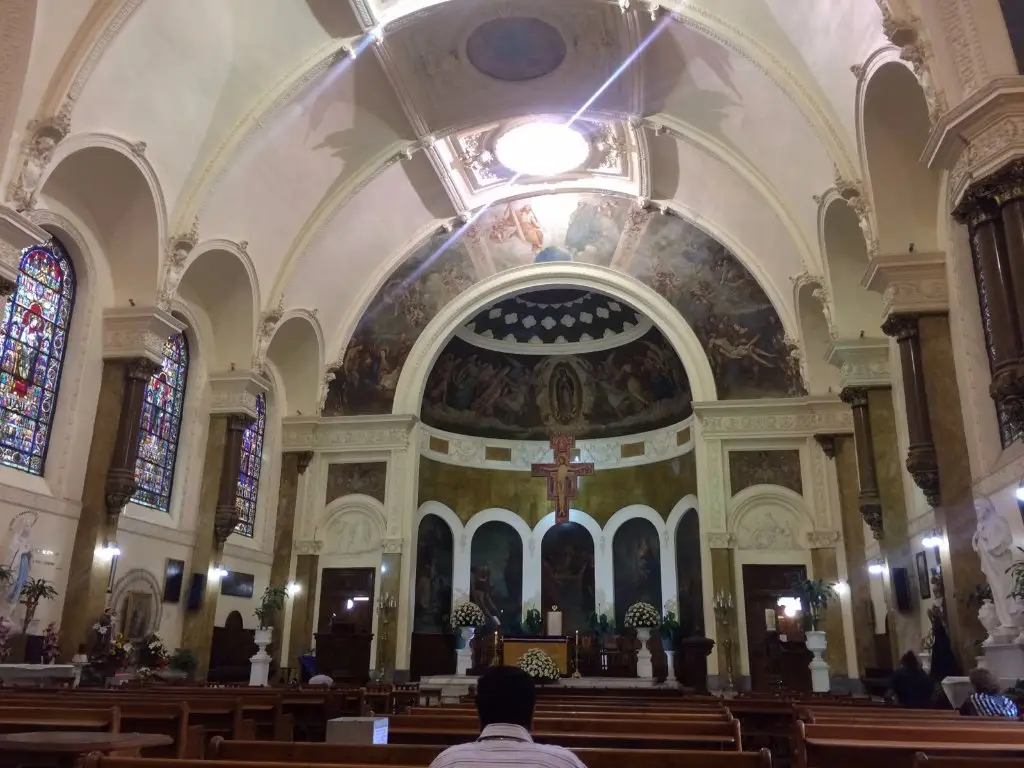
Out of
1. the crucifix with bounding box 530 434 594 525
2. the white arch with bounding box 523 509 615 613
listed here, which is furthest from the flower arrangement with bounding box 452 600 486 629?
the crucifix with bounding box 530 434 594 525

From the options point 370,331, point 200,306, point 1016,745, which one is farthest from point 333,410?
point 1016,745

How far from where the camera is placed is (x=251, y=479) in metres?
20.0

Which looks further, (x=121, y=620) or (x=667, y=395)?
(x=667, y=395)

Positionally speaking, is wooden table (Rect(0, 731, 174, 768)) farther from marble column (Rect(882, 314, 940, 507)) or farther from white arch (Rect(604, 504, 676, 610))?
white arch (Rect(604, 504, 676, 610))

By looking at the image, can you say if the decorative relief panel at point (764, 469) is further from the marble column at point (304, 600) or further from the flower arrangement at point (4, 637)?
the flower arrangement at point (4, 637)

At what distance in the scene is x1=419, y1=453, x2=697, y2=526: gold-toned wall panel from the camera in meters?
23.6

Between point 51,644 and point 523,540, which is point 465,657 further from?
→ point 51,644

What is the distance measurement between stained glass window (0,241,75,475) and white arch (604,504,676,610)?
1576 cm

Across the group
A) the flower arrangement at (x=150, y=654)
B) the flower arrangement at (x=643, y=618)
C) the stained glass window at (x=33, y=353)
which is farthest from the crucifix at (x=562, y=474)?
the stained glass window at (x=33, y=353)

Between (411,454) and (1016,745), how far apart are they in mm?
18317

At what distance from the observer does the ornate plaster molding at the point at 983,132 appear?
28.8 ft

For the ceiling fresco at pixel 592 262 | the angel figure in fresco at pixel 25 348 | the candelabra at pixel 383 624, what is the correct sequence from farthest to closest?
the ceiling fresco at pixel 592 262 < the candelabra at pixel 383 624 < the angel figure in fresco at pixel 25 348

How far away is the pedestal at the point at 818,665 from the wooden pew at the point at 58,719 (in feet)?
46.6

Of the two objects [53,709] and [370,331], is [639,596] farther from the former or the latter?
[53,709]
